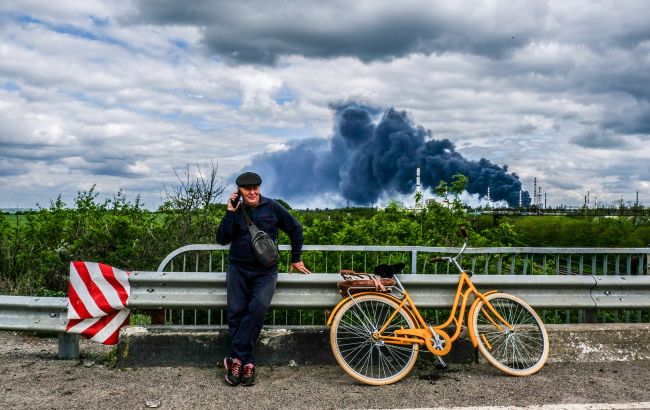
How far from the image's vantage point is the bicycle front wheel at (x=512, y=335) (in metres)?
5.87

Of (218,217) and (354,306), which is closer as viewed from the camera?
(354,306)

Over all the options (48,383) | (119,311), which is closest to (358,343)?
(119,311)

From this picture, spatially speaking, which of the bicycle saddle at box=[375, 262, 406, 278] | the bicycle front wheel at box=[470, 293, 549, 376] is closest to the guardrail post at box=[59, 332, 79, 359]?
the bicycle saddle at box=[375, 262, 406, 278]

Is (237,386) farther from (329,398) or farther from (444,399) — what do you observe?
(444,399)

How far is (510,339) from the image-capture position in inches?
234

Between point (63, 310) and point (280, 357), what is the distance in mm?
2135

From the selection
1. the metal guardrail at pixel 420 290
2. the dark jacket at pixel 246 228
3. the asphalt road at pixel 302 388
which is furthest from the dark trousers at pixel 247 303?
the asphalt road at pixel 302 388

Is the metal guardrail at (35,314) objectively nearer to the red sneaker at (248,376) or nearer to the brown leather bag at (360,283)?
the red sneaker at (248,376)

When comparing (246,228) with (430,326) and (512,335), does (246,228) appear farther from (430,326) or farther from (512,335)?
(512,335)

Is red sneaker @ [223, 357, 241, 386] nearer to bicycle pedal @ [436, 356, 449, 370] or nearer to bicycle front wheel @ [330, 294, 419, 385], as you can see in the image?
bicycle front wheel @ [330, 294, 419, 385]

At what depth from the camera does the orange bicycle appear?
5.67 m

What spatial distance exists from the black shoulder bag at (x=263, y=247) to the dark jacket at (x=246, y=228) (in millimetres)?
120

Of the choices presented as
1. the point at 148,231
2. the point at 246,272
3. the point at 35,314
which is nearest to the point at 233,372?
the point at 246,272

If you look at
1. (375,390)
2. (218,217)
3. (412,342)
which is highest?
(218,217)
